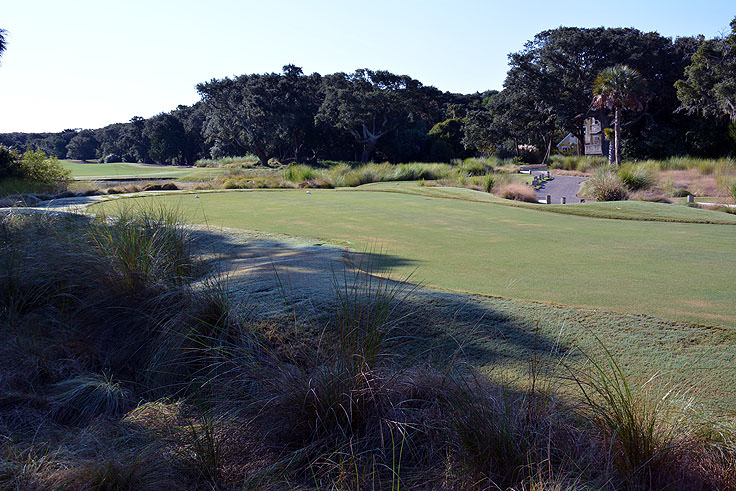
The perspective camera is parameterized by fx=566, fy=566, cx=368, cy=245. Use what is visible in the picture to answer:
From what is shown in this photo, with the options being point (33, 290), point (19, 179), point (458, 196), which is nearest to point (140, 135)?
point (19, 179)

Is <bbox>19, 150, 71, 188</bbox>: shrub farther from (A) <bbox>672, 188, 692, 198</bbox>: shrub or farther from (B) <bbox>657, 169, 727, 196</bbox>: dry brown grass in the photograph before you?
(B) <bbox>657, 169, 727, 196</bbox>: dry brown grass

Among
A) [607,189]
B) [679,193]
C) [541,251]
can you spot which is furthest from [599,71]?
[541,251]

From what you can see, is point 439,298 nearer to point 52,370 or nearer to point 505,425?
point 505,425

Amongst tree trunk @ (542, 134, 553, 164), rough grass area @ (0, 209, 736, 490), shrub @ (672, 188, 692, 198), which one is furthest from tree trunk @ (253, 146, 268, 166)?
rough grass area @ (0, 209, 736, 490)

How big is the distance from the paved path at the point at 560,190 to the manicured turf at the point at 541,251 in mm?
9552

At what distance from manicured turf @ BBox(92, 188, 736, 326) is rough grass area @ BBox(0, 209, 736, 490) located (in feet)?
2.33

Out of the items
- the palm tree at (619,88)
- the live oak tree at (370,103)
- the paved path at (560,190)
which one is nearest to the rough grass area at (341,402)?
the paved path at (560,190)

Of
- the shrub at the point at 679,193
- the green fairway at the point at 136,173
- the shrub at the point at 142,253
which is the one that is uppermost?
the green fairway at the point at 136,173

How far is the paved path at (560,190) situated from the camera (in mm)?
21022

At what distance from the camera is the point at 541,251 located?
6.62 m

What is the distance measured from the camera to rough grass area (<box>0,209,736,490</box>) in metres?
2.58

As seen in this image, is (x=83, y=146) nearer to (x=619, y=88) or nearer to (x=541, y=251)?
(x=619, y=88)

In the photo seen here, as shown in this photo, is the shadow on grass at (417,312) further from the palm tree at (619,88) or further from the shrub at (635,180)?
the palm tree at (619,88)

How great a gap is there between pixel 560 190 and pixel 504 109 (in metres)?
24.6
